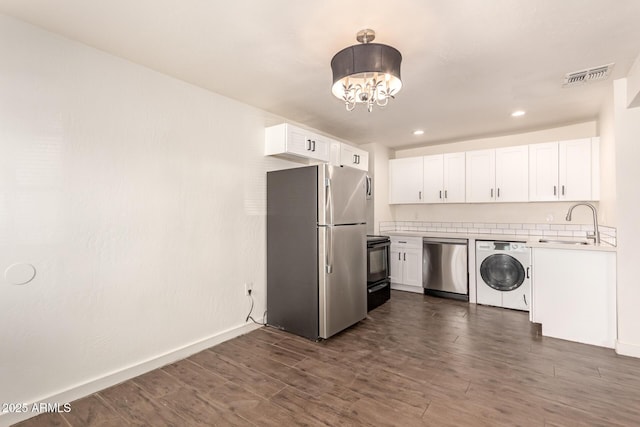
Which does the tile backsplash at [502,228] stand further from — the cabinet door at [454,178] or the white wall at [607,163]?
the cabinet door at [454,178]

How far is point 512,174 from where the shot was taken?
433cm

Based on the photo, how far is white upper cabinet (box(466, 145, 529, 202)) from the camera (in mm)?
4254

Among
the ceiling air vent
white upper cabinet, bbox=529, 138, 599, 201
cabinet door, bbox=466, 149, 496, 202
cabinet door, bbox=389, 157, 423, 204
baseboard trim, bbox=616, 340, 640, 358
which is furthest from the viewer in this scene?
cabinet door, bbox=389, 157, 423, 204

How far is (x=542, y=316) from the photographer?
10.4ft

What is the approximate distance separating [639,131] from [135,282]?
443cm

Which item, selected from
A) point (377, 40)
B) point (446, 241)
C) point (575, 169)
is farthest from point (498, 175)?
point (377, 40)

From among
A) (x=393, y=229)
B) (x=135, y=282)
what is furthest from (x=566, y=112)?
A: (x=135, y=282)

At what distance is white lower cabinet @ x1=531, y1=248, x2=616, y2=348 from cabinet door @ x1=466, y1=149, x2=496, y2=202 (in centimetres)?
149

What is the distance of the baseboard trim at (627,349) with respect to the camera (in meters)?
2.64

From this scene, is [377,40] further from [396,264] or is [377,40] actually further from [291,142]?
[396,264]

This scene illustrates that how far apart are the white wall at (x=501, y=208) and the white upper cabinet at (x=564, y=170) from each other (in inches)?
15.2

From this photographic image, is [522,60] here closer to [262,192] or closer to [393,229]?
[262,192]

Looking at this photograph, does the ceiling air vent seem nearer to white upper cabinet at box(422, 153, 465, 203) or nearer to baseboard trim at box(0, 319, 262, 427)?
white upper cabinet at box(422, 153, 465, 203)

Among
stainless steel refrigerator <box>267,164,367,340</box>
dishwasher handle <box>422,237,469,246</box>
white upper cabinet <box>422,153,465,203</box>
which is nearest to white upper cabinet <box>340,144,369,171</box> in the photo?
stainless steel refrigerator <box>267,164,367,340</box>
